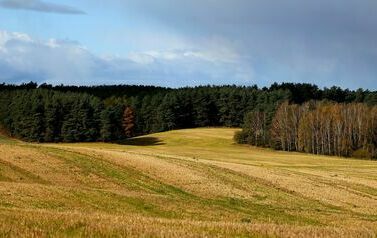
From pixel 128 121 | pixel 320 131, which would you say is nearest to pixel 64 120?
pixel 128 121

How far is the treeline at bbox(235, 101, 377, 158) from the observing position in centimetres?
12400

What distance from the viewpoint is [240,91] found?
17812 cm

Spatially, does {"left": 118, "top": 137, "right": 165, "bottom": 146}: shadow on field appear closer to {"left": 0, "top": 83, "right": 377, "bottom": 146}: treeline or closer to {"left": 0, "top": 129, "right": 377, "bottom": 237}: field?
{"left": 0, "top": 83, "right": 377, "bottom": 146}: treeline

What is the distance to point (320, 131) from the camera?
413 ft

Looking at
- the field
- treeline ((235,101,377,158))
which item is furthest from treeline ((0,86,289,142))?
the field

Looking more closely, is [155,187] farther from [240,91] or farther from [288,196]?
[240,91]

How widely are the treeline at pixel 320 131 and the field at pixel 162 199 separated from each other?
73.6 metres

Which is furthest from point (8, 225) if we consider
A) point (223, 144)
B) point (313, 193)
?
point (223, 144)

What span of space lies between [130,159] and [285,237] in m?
35.4

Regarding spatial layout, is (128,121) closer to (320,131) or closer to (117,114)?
(117,114)

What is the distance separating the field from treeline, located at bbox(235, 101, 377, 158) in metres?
73.6

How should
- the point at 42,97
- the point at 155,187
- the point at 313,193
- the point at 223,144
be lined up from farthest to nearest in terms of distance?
the point at 42,97 < the point at 223,144 < the point at 313,193 < the point at 155,187

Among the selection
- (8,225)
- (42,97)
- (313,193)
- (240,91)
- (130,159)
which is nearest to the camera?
(8,225)

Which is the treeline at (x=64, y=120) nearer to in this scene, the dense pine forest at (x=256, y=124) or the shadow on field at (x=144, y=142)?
the dense pine forest at (x=256, y=124)
